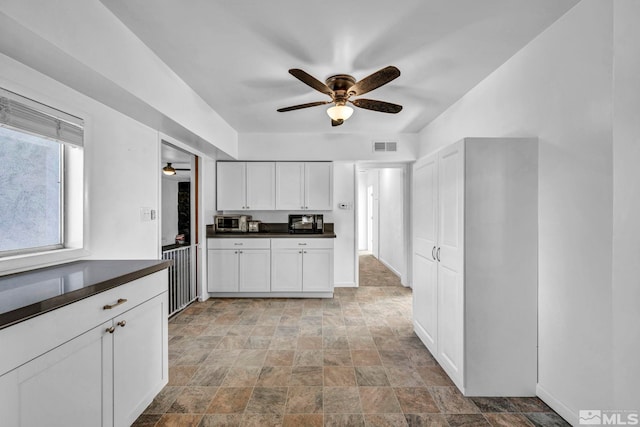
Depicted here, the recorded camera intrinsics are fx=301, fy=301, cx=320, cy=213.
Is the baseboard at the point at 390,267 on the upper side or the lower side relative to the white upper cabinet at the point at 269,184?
lower

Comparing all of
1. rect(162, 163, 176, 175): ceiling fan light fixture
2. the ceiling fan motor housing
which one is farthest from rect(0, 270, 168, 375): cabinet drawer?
the ceiling fan motor housing

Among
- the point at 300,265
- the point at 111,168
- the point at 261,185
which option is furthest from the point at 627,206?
the point at 261,185

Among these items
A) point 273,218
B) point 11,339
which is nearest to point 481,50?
point 11,339

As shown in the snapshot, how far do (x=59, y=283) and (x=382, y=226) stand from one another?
684 cm

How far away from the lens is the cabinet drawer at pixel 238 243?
4.38 m

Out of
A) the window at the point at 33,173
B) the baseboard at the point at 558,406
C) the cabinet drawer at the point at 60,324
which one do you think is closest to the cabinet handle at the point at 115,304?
the cabinet drawer at the point at 60,324

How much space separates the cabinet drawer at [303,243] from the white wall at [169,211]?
1344 mm

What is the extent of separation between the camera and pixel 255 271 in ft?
14.4

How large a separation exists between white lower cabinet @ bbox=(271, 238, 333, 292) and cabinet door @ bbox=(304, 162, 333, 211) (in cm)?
59

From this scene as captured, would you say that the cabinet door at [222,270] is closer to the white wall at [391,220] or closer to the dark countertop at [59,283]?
the dark countertop at [59,283]

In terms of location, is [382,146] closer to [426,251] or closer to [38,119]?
[426,251]

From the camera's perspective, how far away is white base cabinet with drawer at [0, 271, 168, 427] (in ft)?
3.51

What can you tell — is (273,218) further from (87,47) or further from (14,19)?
(14,19)

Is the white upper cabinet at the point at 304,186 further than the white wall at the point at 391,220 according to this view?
No
